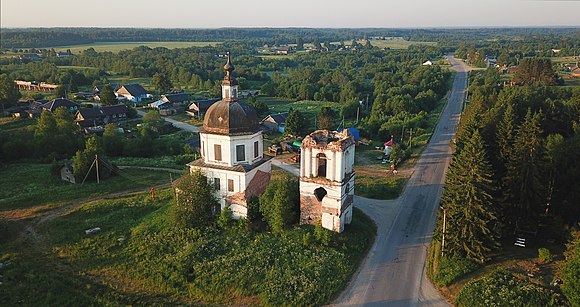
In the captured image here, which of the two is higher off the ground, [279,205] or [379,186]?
[279,205]

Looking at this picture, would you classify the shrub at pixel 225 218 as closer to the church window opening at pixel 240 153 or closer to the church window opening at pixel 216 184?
the church window opening at pixel 216 184

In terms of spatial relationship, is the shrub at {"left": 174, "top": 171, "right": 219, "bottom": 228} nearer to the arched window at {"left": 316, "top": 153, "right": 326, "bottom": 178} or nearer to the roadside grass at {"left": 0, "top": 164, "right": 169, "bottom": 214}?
the arched window at {"left": 316, "top": 153, "right": 326, "bottom": 178}

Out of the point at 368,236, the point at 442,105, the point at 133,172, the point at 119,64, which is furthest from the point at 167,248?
the point at 119,64

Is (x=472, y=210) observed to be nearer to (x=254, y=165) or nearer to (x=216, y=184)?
(x=254, y=165)

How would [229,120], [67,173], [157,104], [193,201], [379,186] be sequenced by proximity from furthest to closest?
[157,104] → [67,173] → [379,186] → [229,120] → [193,201]

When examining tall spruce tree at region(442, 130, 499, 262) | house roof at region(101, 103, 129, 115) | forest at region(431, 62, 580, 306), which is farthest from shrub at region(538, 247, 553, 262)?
house roof at region(101, 103, 129, 115)

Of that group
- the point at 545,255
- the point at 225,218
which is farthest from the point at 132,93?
the point at 545,255
